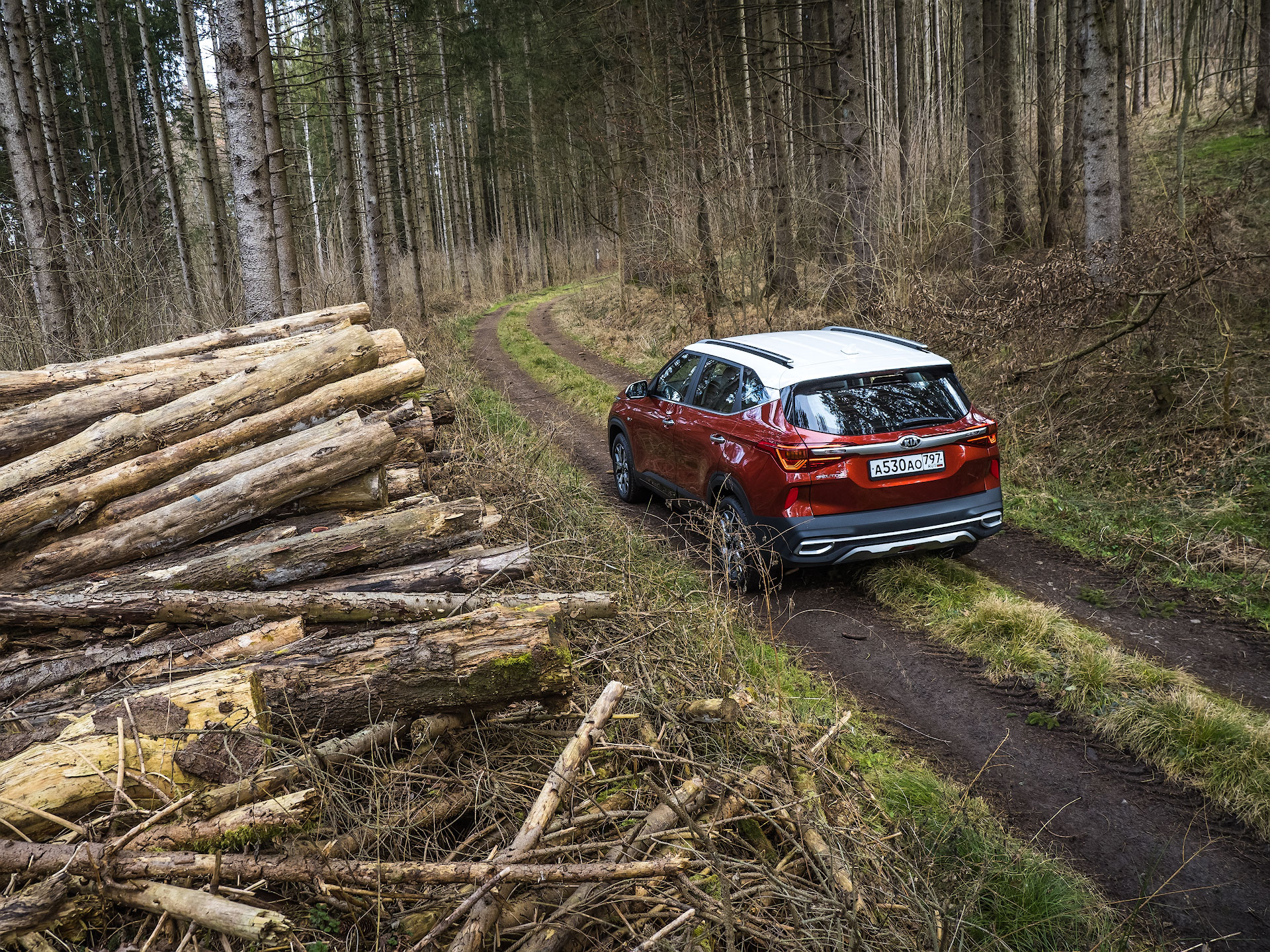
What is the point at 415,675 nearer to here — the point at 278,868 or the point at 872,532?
the point at 278,868

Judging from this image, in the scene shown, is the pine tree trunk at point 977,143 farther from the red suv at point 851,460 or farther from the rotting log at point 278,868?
the rotting log at point 278,868

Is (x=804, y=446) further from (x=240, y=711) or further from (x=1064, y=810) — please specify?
(x=240, y=711)

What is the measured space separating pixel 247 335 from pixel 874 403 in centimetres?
545

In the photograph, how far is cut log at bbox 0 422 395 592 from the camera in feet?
14.3

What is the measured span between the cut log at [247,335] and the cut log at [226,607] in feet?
10.5

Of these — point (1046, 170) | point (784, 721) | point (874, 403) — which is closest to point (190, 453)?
point (784, 721)

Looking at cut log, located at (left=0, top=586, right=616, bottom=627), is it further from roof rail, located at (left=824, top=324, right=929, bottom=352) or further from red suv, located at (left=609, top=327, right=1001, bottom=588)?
roof rail, located at (left=824, top=324, right=929, bottom=352)

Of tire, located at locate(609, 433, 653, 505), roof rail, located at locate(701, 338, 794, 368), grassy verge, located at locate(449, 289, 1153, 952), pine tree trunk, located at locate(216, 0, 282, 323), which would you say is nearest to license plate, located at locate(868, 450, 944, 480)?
roof rail, located at locate(701, 338, 794, 368)

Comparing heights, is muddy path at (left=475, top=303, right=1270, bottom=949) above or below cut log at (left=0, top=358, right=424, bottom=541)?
below

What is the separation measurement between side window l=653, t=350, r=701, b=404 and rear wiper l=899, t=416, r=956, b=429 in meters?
2.22

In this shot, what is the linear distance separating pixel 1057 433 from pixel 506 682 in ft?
25.0

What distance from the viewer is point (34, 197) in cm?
1039

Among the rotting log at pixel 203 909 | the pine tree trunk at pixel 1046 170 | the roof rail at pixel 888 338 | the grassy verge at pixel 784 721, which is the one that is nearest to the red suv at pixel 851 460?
the roof rail at pixel 888 338

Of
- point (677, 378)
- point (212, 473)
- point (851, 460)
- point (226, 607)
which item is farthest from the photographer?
point (677, 378)
